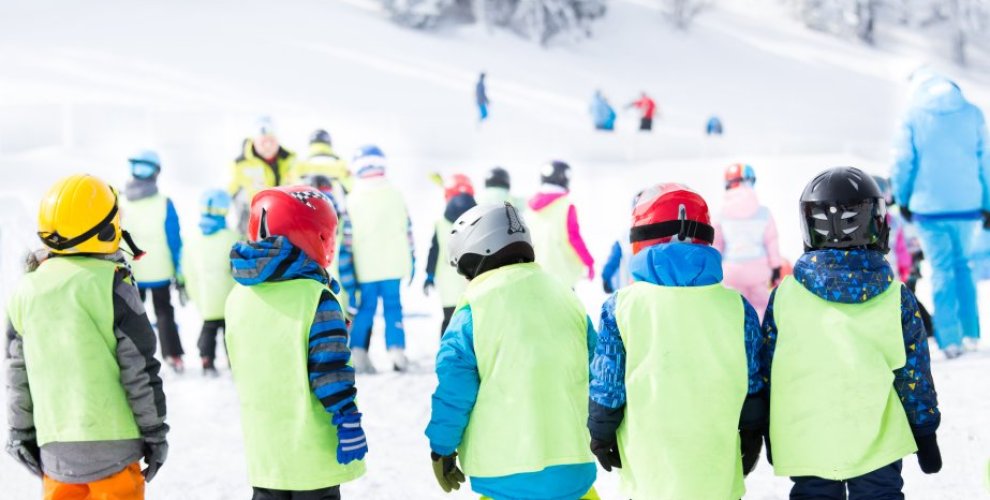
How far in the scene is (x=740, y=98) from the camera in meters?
35.3

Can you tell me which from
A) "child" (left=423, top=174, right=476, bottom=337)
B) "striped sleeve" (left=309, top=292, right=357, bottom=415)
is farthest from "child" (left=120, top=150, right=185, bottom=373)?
"striped sleeve" (left=309, top=292, right=357, bottom=415)

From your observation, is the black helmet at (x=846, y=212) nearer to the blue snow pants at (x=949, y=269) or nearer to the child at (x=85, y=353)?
the child at (x=85, y=353)

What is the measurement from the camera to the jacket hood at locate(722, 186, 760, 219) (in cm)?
680

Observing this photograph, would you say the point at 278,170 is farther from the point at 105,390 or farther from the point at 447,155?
the point at 447,155

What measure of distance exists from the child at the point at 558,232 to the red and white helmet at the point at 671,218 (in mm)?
3925

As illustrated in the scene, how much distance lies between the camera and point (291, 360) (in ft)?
11.1

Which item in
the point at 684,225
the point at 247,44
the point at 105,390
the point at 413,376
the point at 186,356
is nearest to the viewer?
the point at 684,225

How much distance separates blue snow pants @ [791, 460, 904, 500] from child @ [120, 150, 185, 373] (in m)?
5.38

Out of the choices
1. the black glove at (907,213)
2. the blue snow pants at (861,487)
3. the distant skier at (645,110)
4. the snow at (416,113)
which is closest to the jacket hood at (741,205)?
the black glove at (907,213)

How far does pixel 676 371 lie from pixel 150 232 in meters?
5.32

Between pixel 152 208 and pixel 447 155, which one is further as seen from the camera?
pixel 447 155

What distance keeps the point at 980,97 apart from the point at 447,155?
85.6 ft

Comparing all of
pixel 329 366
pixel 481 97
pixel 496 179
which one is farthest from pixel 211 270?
pixel 481 97

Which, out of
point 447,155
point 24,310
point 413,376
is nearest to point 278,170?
point 413,376
